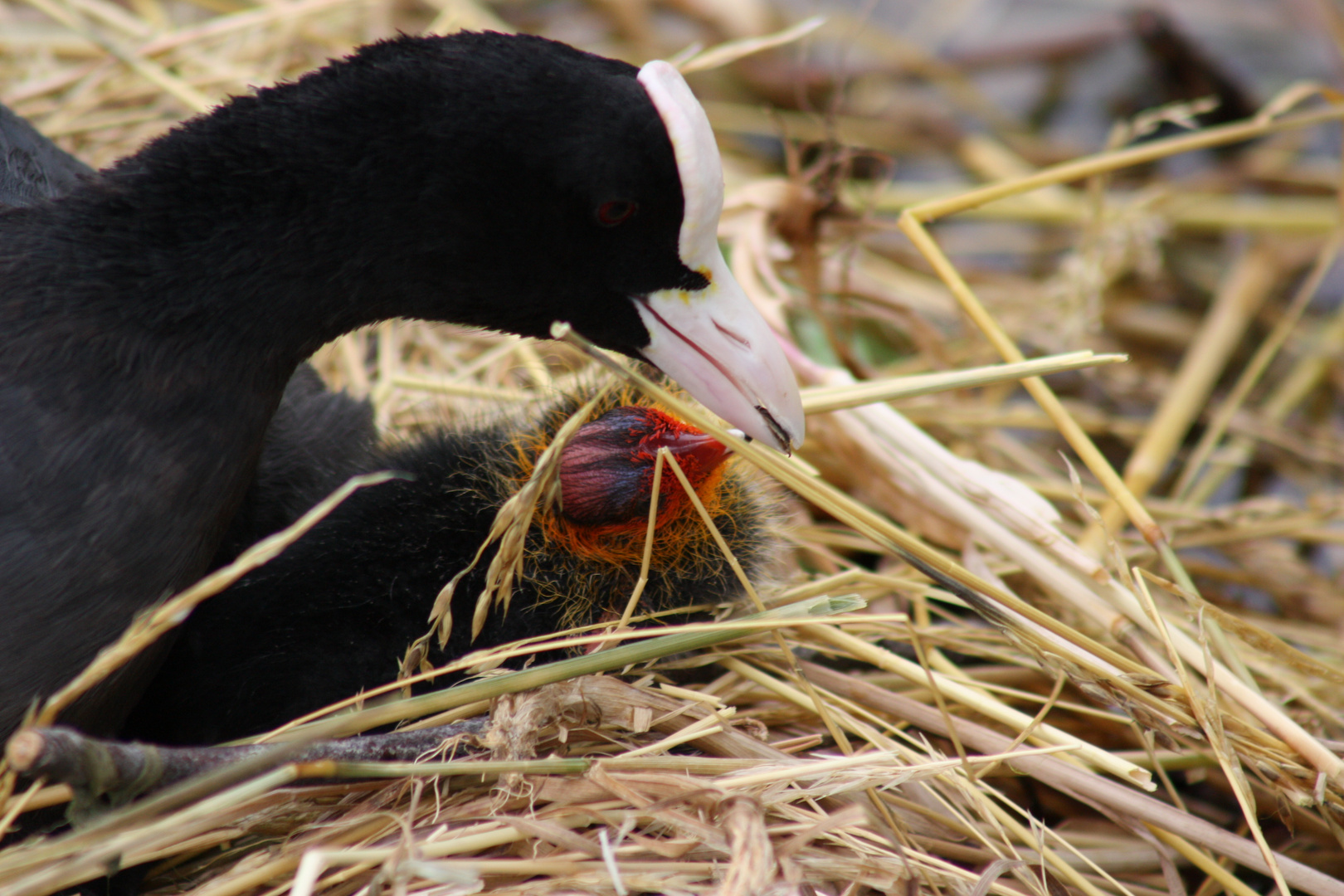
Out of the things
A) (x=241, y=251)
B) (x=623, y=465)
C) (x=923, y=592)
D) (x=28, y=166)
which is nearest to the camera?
(x=241, y=251)

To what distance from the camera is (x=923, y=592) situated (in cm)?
164

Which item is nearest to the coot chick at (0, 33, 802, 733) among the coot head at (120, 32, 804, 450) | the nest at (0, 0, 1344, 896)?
the coot head at (120, 32, 804, 450)

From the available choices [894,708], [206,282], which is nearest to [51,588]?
[206,282]

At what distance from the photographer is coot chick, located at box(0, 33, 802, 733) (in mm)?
1227

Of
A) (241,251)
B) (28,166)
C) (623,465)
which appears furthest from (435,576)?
(28,166)

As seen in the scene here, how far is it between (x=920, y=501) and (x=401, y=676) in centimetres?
88

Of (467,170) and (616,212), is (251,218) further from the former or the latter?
(616,212)

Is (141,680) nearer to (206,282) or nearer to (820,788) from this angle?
(206,282)

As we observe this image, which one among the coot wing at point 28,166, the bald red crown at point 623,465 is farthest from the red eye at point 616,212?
the coot wing at point 28,166

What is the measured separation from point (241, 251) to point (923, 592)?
3.22ft

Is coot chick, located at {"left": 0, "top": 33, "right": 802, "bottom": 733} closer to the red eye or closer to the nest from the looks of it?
the red eye

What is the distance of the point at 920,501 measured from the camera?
1.84m

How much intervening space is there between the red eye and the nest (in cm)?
14

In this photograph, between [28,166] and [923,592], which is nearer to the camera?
[923,592]
